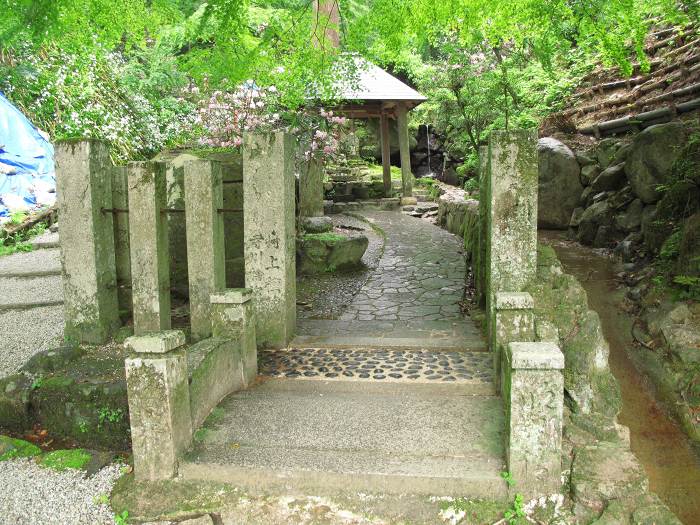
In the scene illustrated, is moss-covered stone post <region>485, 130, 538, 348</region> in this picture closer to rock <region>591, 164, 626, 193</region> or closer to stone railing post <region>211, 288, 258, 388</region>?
stone railing post <region>211, 288, 258, 388</region>

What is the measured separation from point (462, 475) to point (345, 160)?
1939 centimetres


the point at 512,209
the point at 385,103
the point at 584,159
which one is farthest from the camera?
the point at 385,103

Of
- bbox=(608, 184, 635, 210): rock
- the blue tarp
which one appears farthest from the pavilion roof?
the blue tarp

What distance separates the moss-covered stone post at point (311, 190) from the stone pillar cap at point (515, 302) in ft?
26.7

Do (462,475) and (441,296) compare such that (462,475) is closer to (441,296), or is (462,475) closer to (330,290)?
(441,296)

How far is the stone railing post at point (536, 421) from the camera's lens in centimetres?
326

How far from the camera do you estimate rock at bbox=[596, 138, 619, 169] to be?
1400 centimetres

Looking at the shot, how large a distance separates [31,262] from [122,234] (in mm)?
4853

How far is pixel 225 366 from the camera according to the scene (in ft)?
14.5

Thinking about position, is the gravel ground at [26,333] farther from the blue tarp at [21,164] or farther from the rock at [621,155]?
the rock at [621,155]

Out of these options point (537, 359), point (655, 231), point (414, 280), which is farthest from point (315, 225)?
point (537, 359)

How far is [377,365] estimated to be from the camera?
201 inches

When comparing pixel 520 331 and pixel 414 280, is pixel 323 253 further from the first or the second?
pixel 520 331

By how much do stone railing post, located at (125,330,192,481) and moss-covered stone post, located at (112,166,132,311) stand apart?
239 centimetres
